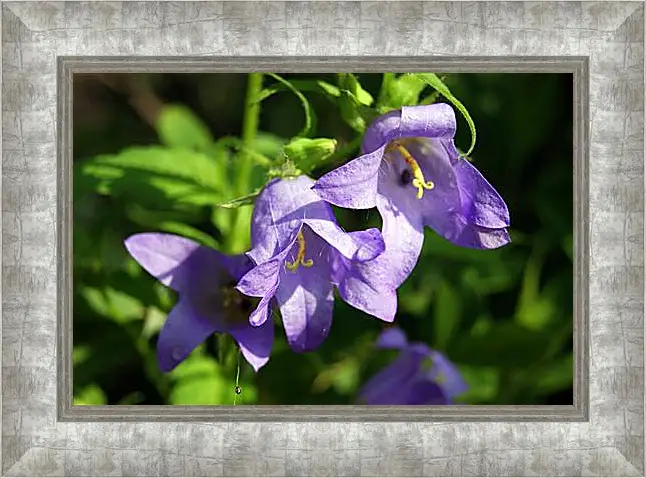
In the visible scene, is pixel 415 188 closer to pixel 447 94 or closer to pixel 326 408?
pixel 447 94

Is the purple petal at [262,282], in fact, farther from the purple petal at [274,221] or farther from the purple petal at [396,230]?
the purple petal at [396,230]

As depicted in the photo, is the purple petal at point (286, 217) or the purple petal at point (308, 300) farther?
the purple petal at point (308, 300)

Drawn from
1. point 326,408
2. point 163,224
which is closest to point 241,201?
point 326,408

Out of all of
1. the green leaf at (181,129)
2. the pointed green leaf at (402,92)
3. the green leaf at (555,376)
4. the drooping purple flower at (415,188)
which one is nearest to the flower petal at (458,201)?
the drooping purple flower at (415,188)

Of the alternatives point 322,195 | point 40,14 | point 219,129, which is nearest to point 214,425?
point 322,195

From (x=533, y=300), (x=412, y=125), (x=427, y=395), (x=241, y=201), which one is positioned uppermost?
(x=412, y=125)

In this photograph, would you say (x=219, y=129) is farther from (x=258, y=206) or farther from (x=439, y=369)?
(x=258, y=206)
